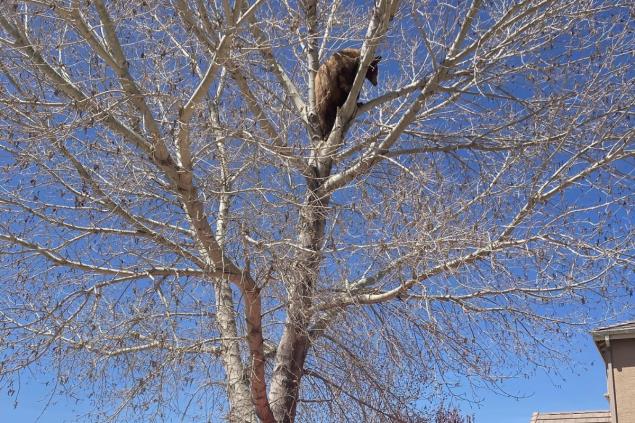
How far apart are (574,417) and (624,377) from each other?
8.54 feet

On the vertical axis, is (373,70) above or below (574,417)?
above

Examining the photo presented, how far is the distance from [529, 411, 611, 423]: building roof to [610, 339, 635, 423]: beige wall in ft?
6.21

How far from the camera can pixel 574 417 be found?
56.8 ft

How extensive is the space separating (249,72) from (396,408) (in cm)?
414

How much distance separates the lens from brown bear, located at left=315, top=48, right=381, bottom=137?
995 centimetres

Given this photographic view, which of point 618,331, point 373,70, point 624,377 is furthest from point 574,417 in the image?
point 373,70

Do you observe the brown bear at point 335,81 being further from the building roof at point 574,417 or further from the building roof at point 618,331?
the building roof at point 574,417

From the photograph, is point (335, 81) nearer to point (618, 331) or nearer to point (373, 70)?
point (373, 70)

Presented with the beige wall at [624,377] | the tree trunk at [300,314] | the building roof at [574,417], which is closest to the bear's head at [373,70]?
the tree trunk at [300,314]

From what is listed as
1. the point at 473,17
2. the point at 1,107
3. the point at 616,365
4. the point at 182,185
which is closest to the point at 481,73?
the point at 473,17

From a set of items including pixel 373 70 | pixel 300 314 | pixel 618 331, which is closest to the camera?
pixel 300 314

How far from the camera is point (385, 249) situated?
792 centimetres

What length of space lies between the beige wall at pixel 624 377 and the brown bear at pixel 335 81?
8.31m

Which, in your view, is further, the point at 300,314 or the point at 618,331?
the point at 618,331
